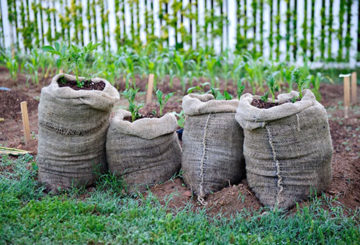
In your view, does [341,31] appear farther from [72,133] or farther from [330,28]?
[72,133]

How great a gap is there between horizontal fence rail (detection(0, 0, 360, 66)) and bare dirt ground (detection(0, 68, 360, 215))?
1494mm

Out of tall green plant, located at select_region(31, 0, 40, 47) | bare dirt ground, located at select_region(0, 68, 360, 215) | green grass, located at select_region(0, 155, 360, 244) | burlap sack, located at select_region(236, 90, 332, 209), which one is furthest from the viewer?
tall green plant, located at select_region(31, 0, 40, 47)

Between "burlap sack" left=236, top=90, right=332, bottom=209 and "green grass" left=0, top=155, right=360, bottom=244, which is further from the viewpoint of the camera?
"burlap sack" left=236, top=90, right=332, bottom=209

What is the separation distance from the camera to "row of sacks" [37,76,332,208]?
8.25ft

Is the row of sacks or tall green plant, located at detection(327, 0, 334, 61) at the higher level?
tall green plant, located at detection(327, 0, 334, 61)

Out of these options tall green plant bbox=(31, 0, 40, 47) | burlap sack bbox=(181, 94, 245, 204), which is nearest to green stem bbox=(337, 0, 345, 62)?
burlap sack bbox=(181, 94, 245, 204)

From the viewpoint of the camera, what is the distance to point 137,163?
2.87 metres

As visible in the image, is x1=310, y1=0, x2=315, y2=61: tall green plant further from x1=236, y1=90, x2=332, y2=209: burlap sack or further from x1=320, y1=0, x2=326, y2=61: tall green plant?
x1=236, y1=90, x2=332, y2=209: burlap sack

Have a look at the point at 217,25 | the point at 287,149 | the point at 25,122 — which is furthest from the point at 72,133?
the point at 217,25

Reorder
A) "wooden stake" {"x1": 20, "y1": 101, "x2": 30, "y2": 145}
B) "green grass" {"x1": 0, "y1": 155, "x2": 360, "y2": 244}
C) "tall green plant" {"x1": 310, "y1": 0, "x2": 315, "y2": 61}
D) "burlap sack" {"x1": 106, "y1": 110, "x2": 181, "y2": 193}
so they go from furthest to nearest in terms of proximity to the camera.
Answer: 1. "tall green plant" {"x1": 310, "y1": 0, "x2": 315, "y2": 61}
2. "wooden stake" {"x1": 20, "y1": 101, "x2": 30, "y2": 145}
3. "burlap sack" {"x1": 106, "y1": 110, "x2": 181, "y2": 193}
4. "green grass" {"x1": 0, "y1": 155, "x2": 360, "y2": 244}

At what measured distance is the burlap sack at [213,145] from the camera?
9.02ft

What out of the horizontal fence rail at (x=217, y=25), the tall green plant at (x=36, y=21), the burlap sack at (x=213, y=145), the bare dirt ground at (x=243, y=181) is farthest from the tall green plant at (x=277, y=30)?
the burlap sack at (x=213, y=145)

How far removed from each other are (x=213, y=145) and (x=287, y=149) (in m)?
0.48

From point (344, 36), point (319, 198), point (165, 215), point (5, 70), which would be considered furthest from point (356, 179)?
point (5, 70)
